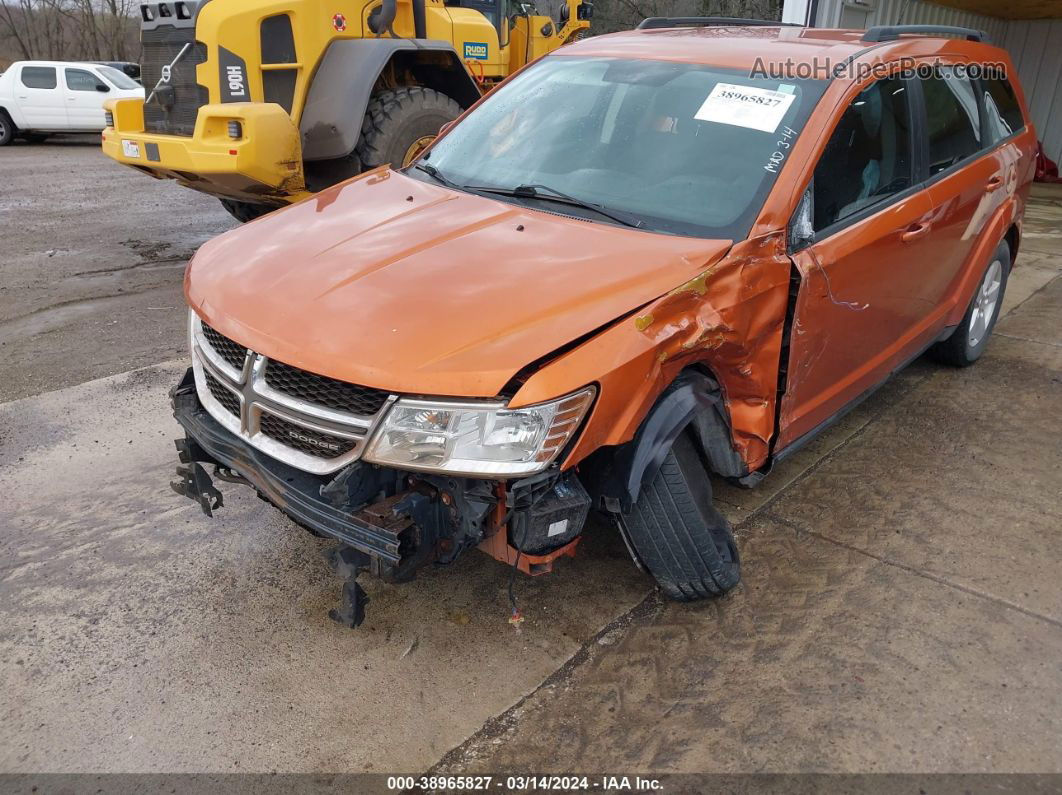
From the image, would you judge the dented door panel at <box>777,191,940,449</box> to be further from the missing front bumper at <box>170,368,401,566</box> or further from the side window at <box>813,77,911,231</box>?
the missing front bumper at <box>170,368,401,566</box>

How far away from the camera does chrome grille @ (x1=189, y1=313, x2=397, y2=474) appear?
7.28ft

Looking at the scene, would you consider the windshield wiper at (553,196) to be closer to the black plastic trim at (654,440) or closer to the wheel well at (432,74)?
the black plastic trim at (654,440)

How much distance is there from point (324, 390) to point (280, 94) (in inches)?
197

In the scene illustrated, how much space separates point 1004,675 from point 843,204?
1.67 meters

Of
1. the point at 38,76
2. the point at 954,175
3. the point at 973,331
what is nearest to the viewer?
the point at 954,175

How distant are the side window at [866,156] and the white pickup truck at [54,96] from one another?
1553 centimetres

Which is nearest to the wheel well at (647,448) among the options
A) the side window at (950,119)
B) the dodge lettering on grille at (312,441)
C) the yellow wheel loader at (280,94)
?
the dodge lettering on grille at (312,441)

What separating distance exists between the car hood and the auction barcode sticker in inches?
25.4

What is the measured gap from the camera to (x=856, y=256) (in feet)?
10.1

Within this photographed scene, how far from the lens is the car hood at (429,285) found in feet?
7.07

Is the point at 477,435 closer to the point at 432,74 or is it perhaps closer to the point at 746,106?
the point at 746,106

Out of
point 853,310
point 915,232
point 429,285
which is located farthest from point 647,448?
point 915,232

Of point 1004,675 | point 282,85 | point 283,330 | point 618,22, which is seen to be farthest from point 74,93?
point 1004,675

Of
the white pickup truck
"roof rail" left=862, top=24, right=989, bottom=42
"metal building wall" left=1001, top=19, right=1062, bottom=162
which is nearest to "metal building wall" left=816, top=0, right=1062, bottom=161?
"metal building wall" left=1001, top=19, right=1062, bottom=162
